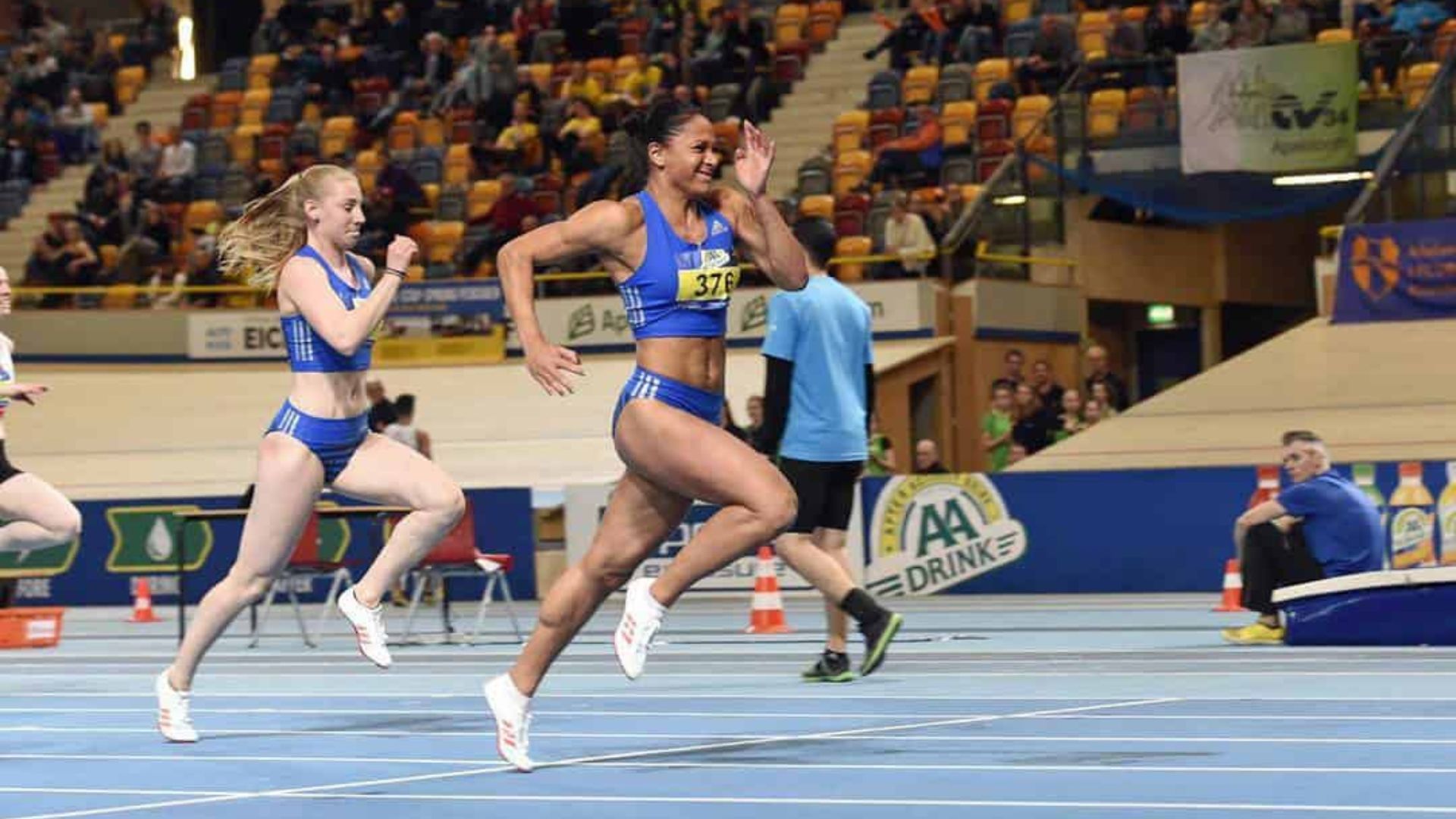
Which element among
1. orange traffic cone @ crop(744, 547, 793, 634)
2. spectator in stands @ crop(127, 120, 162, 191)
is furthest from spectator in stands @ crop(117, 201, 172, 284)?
orange traffic cone @ crop(744, 547, 793, 634)

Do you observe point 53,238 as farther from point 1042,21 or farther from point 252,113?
point 1042,21

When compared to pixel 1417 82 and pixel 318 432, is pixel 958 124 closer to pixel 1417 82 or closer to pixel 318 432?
pixel 1417 82

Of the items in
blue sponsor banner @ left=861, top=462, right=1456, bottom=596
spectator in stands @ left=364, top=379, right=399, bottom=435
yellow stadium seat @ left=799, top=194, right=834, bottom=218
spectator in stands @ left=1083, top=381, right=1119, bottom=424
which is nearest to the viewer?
blue sponsor banner @ left=861, top=462, right=1456, bottom=596

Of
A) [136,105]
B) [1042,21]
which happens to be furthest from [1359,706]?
[136,105]

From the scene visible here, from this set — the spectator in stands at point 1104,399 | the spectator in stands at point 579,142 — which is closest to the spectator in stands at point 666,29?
the spectator in stands at point 579,142

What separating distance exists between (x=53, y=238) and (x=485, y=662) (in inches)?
843

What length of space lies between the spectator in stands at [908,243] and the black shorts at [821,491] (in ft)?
52.6

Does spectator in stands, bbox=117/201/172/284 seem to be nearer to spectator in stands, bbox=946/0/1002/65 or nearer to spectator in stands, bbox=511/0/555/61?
spectator in stands, bbox=511/0/555/61

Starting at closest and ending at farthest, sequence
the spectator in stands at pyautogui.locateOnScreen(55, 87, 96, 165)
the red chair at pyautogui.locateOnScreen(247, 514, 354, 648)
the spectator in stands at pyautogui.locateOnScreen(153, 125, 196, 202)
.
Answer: the red chair at pyautogui.locateOnScreen(247, 514, 354, 648) → the spectator in stands at pyautogui.locateOnScreen(153, 125, 196, 202) → the spectator in stands at pyautogui.locateOnScreen(55, 87, 96, 165)

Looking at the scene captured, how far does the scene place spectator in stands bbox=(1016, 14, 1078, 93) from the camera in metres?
28.6

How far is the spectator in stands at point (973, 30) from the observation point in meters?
30.1

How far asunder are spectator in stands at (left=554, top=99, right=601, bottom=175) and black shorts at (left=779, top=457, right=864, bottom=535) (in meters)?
20.2

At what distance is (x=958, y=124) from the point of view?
29172 millimetres

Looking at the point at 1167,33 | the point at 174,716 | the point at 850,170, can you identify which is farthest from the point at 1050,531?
the point at 174,716
